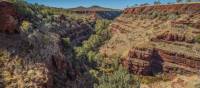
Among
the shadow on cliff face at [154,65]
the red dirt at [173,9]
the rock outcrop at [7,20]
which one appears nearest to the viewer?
the rock outcrop at [7,20]

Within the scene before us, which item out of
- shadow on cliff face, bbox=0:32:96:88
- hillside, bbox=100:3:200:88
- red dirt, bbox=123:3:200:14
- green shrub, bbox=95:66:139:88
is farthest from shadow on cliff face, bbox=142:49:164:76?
shadow on cliff face, bbox=0:32:96:88

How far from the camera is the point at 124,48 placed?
97.7 metres

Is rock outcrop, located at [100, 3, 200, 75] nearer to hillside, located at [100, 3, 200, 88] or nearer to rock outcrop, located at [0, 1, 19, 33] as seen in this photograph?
hillside, located at [100, 3, 200, 88]

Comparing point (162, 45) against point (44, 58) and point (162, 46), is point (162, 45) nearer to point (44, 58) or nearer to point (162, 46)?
point (162, 46)

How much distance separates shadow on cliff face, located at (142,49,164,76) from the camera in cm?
8375

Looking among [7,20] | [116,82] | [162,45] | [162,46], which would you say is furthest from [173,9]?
[7,20]

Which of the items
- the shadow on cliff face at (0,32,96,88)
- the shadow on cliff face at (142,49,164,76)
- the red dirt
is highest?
the red dirt

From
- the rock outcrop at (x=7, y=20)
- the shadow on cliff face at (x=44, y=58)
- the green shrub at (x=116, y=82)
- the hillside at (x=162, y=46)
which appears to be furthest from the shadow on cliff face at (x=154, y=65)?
→ the rock outcrop at (x=7, y=20)

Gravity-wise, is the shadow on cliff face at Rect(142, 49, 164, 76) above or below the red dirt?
below

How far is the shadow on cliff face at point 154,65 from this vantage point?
83750 millimetres

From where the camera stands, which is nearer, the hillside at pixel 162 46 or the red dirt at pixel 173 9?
the hillside at pixel 162 46

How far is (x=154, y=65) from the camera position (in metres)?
84.8

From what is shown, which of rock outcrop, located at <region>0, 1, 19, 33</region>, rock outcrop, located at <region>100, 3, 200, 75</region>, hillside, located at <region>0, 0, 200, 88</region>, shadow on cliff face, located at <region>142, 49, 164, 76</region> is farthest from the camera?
shadow on cliff face, located at <region>142, 49, 164, 76</region>

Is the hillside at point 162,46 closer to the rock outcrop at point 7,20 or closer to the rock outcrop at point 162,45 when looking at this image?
the rock outcrop at point 162,45
